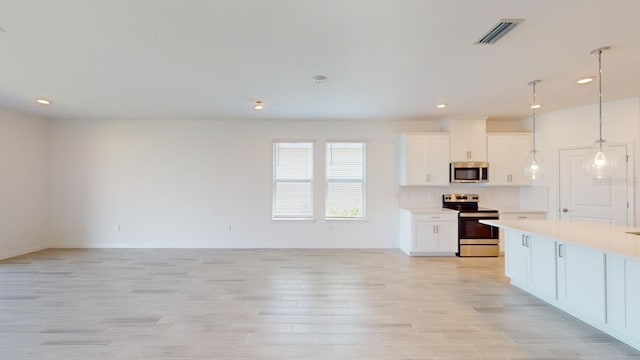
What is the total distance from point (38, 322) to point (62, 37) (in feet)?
8.86

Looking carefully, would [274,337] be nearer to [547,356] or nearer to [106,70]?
[547,356]

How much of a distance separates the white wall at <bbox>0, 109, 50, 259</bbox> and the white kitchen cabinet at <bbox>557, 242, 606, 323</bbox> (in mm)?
8319

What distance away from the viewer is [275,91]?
13.4ft

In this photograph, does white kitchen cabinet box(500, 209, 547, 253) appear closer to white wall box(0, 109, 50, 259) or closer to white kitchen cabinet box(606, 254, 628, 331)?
white kitchen cabinet box(606, 254, 628, 331)

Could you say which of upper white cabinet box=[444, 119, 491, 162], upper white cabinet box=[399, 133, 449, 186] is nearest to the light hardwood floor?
upper white cabinet box=[399, 133, 449, 186]

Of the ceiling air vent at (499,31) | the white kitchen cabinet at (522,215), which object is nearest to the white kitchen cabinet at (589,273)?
the white kitchen cabinet at (522,215)

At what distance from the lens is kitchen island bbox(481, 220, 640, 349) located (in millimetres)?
2361

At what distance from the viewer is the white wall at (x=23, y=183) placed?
202 inches

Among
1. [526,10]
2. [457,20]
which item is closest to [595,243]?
[526,10]

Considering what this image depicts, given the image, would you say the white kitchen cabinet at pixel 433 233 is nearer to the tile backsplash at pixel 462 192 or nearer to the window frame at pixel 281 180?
the tile backsplash at pixel 462 192

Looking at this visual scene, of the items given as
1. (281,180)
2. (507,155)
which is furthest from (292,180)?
(507,155)

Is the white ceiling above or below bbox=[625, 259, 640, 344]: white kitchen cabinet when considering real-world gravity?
above

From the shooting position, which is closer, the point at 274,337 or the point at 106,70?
the point at 274,337

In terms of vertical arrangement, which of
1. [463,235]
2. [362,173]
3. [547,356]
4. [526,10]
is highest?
[526,10]
